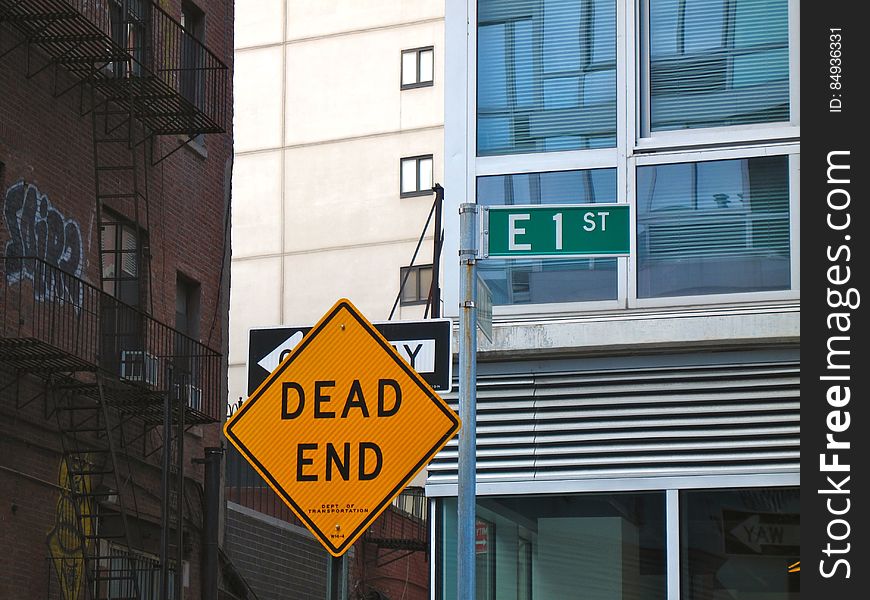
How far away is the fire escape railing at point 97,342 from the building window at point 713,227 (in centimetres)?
872

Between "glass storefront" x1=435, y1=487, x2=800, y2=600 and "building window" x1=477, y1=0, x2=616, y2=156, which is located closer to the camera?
"glass storefront" x1=435, y1=487, x2=800, y2=600

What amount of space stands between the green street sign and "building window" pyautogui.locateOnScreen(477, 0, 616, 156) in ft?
12.5

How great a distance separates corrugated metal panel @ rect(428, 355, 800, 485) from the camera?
40.4 feet

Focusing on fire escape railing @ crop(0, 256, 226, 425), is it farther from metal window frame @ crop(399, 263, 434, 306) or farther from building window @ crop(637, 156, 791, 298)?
metal window frame @ crop(399, 263, 434, 306)

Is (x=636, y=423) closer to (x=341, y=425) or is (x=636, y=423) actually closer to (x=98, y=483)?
(x=341, y=425)

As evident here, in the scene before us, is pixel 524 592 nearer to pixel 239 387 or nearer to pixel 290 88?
pixel 239 387

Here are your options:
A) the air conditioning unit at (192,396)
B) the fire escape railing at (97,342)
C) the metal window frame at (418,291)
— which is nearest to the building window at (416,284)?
the metal window frame at (418,291)

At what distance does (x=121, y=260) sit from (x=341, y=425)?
1578cm

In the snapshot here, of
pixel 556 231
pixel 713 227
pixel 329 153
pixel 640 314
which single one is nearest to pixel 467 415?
pixel 556 231

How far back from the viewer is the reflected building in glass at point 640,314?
12.4m

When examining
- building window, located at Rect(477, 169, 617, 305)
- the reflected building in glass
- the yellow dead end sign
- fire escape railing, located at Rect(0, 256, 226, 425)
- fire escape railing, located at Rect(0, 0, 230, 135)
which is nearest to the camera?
the yellow dead end sign

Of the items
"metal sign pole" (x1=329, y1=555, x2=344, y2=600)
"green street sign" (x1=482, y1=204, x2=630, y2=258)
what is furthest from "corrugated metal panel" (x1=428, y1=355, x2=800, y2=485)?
"metal sign pole" (x1=329, y1=555, x2=344, y2=600)

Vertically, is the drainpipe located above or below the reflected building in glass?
below

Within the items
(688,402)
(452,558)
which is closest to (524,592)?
(452,558)
